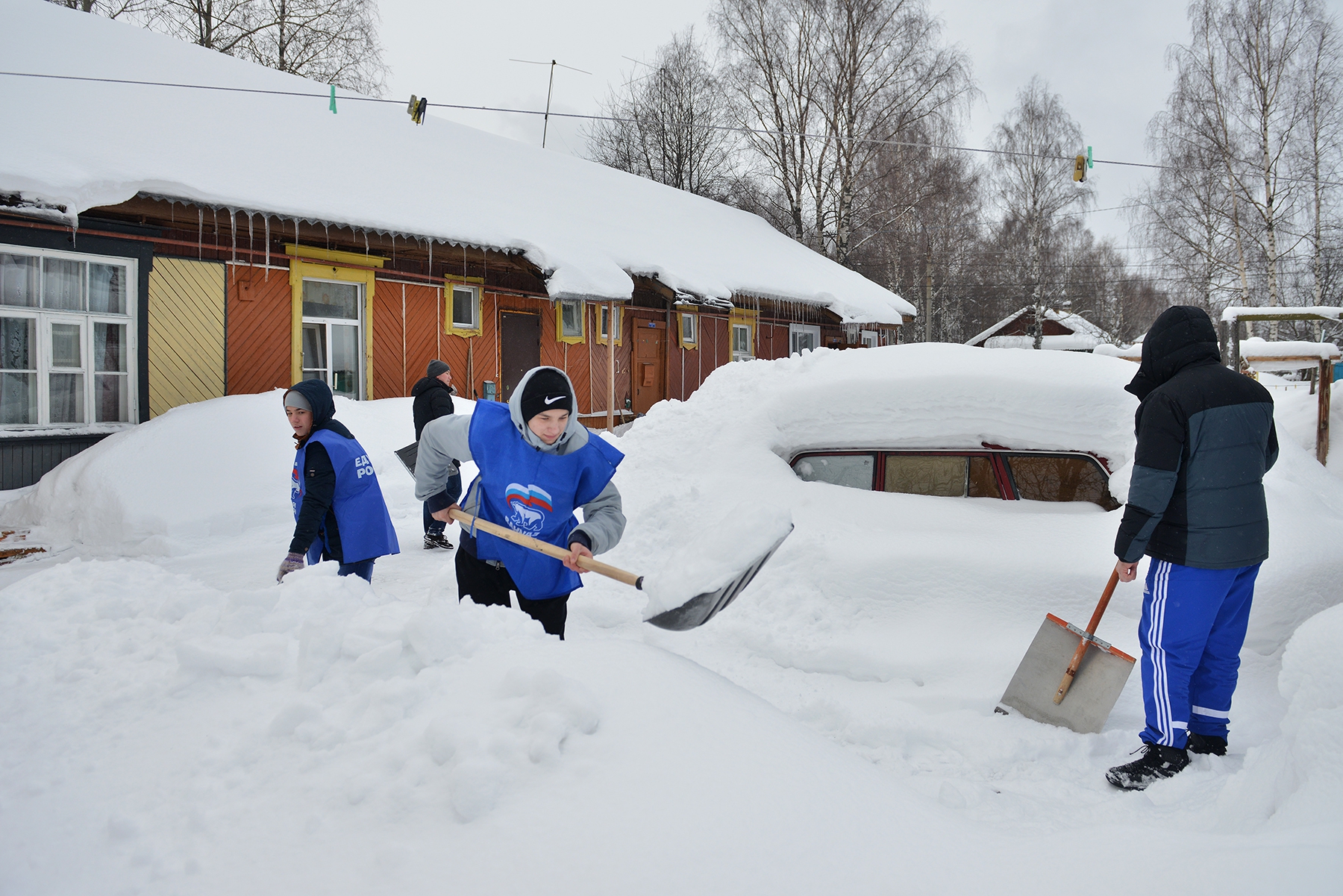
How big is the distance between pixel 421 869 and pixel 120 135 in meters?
9.18

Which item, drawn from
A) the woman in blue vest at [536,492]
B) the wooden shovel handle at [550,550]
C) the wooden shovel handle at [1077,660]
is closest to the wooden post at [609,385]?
the woman in blue vest at [536,492]

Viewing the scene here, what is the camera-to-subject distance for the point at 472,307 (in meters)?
10.9

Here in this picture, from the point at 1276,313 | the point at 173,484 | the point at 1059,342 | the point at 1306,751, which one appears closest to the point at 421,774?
the point at 1306,751

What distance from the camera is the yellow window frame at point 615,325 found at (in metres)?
12.7

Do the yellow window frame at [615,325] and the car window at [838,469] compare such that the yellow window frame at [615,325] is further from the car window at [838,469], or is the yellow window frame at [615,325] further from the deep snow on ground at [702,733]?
the deep snow on ground at [702,733]

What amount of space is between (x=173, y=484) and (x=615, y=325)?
7.99 m

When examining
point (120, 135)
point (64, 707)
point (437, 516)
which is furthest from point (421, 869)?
point (120, 135)

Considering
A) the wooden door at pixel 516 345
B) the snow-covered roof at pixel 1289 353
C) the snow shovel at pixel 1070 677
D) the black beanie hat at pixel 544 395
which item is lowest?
the snow shovel at pixel 1070 677

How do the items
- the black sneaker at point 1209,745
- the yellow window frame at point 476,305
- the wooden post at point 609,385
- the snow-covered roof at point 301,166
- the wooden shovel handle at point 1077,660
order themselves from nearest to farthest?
the black sneaker at point 1209,745 < the wooden shovel handle at point 1077,660 < the snow-covered roof at point 301,166 < the yellow window frame at point 476,305 < the wooden post at point 609,385

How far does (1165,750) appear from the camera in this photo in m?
2.74

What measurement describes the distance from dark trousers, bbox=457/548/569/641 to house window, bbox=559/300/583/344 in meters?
9.50

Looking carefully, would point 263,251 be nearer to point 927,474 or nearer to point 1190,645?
point 927,474

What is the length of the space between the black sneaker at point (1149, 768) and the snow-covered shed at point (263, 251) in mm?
8481

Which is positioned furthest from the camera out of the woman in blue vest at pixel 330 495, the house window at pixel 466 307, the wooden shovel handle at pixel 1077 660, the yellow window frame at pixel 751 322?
the yellow window frame at pixel 751 322
